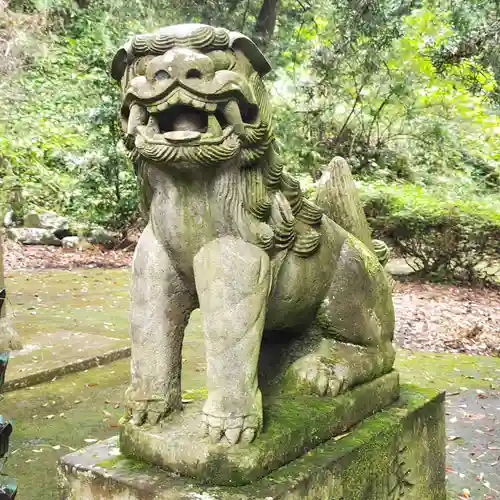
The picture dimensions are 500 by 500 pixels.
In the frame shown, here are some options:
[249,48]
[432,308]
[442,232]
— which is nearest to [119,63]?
[249,48]

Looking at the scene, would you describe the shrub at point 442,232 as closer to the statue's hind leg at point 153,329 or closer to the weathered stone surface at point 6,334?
the weathered stone surface at point 6,334

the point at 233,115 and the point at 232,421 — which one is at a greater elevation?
the point at 233,115

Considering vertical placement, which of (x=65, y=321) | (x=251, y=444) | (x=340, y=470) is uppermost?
(x=251, y=444)

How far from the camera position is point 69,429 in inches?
131

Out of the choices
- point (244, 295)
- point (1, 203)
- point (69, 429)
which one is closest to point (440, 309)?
point (69, 429)

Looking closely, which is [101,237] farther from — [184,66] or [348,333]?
[184,66]

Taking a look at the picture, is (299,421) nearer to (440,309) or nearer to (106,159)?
(440,309)

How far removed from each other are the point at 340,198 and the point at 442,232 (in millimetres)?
5844

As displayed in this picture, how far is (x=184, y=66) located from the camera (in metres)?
1.58

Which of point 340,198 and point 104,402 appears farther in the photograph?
point 104,402

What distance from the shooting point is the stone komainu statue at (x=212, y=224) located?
63.4 inches

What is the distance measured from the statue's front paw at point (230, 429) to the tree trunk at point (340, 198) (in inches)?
37.4

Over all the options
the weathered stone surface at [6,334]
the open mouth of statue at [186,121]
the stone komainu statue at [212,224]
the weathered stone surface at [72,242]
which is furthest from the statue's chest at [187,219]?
the weathered stone surface at [72,242]

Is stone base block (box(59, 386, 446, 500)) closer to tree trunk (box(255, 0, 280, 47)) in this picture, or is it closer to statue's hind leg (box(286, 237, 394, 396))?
statue's hind leg (box(286, 237, 394, 396))
